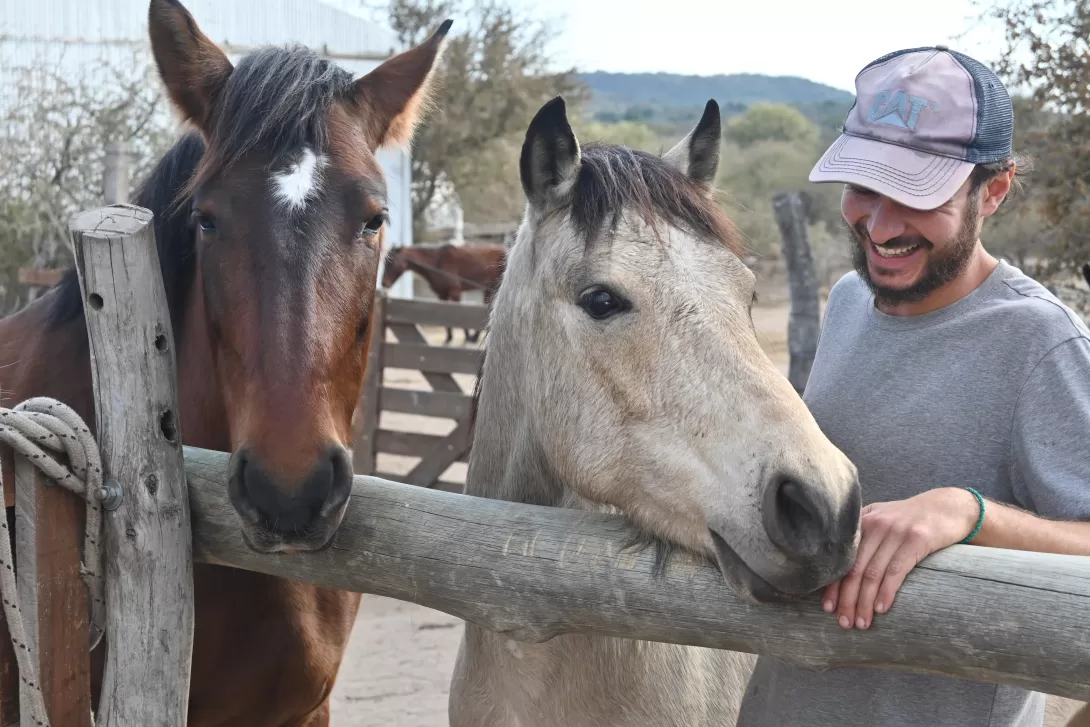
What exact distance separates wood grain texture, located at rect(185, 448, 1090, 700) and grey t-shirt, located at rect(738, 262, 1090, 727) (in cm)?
28

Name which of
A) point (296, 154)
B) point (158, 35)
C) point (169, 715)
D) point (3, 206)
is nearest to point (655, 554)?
point (169, 715)

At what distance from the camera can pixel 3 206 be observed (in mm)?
10328

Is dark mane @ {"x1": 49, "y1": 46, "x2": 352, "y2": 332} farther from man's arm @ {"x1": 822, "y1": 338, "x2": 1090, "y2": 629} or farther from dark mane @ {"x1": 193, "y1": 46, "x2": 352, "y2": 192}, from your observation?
man's arm @ {"x1": 822, "y1": 338, "x2": 1090, "y2": 629}

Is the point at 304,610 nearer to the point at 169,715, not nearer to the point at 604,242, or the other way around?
the point at 169,715

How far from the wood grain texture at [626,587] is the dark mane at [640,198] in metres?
0.61

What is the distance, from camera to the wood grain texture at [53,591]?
1588 mm

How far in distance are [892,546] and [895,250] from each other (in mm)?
640

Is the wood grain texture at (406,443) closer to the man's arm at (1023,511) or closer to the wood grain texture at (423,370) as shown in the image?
the wood grain texture at (423,370)

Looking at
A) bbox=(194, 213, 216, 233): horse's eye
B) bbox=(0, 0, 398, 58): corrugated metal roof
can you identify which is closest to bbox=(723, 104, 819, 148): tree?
bbox=(0, 0, 398, 58): corrugated metal roof

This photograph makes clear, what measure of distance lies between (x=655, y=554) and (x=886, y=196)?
81 cm

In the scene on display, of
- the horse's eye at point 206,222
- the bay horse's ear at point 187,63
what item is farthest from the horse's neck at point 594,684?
the bay horse's ear at point 187,63

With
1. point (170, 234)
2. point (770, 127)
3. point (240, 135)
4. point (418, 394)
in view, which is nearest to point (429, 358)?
point (418, 394)

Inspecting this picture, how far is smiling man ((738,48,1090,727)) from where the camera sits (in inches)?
59.4

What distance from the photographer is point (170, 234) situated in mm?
2602
